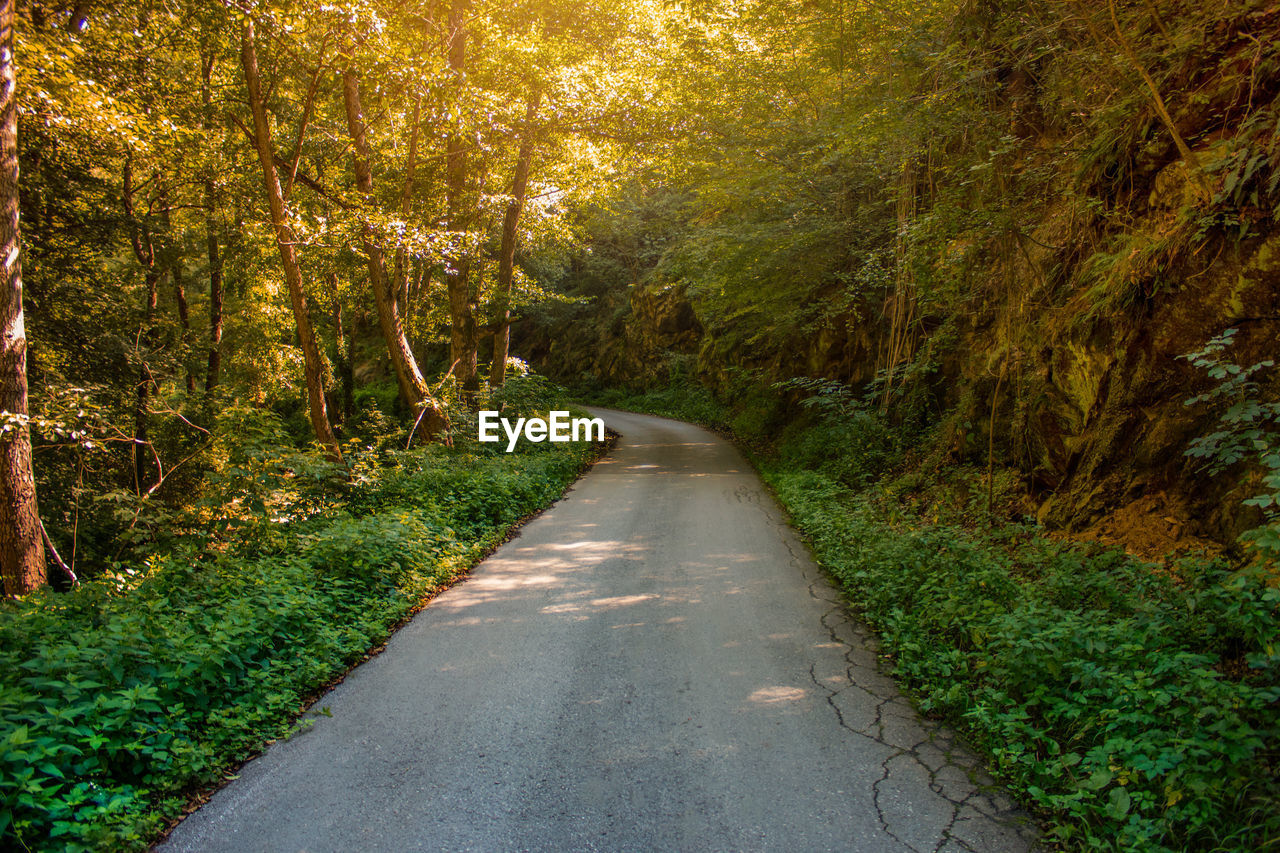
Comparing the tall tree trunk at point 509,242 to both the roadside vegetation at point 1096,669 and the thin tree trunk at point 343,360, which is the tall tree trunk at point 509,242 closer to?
the thin tree trunk at point 343,360

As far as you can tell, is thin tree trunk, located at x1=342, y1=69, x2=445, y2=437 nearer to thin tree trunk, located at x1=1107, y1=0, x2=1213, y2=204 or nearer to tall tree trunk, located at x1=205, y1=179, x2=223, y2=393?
tall tree trunk, located at x1=205, y1=179, x2=223, y2=393

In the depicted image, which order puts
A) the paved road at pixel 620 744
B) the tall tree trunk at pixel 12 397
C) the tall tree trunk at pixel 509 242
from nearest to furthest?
the paved road at pixel 620 744 → the tall tree trunk at pixel 12 397 → the tall tree trunk at pixel 509 242

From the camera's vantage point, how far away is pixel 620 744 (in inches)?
159

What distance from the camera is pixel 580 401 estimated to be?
37781 millimetres

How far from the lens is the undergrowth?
3115 mm

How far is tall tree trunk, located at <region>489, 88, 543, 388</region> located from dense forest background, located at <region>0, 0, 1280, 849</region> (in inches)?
4.0

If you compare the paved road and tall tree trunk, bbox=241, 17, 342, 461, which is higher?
tall tree trunk, bbox=241, 17, 342, 461

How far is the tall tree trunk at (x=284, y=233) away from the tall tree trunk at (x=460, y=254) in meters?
3.11

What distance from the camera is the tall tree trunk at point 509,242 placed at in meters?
15.1

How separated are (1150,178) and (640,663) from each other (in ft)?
20.9

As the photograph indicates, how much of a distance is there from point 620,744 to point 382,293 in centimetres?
1127

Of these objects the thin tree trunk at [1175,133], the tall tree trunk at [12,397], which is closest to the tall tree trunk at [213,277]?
the tall tree trunk at [12,397]
